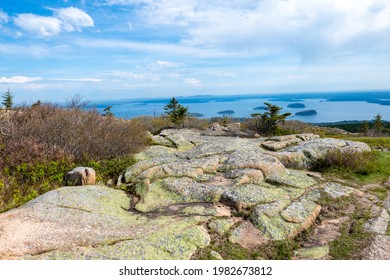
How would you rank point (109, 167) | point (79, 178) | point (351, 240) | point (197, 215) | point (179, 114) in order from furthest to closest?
point (179, 114), point (109, 167), point (79, 178), point (197, 215), point (351, 240)

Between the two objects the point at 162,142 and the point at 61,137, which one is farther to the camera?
the point at 162,142

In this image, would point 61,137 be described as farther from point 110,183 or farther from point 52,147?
point 110,183

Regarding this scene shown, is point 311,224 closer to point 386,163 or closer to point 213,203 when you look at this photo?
point 213,203

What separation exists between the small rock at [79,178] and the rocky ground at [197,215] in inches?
40.7

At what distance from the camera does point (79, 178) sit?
9.72 metres

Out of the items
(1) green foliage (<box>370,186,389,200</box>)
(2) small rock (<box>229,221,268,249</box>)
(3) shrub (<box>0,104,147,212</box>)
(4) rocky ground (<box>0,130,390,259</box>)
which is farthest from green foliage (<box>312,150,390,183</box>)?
(3) shrub (<box>0,104,147,212</box>)

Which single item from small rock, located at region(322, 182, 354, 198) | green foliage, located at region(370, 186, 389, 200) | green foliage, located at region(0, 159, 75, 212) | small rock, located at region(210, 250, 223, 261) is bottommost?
small rock, located at region(210, 250, 223, 261)

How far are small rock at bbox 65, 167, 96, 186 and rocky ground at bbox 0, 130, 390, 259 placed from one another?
103 centimetres

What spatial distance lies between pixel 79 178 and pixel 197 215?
4.60 m

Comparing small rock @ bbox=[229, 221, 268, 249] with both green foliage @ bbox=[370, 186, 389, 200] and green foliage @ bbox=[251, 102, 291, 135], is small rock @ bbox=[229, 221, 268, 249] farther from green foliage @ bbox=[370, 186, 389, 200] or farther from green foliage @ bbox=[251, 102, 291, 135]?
green foliage @ bbox=[251, 102, 291, 135]

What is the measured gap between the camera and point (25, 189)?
29.8ft

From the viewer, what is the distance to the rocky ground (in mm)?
5871

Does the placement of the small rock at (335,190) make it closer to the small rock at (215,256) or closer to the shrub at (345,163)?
the shrub at (345,163)

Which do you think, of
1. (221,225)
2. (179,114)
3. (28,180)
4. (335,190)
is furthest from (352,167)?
(179,114)
